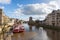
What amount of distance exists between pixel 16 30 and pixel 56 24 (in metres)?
11.5

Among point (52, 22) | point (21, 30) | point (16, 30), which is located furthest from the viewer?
point (52, 22)

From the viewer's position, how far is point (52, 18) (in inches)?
1233

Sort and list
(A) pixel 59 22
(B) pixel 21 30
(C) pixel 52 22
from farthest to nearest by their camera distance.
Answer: (C) pixel 52 22, (A) pixel 59 22, (B) pixel 21 30

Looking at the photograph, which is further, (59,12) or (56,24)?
(59,12)

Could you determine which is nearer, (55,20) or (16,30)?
(16,30)

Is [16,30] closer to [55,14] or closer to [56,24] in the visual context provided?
[56,24]

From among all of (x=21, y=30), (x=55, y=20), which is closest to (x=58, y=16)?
(x=55, y=20)

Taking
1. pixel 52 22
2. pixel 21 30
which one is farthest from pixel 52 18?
pixel 21 30

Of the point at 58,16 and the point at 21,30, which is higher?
the point at 58,16

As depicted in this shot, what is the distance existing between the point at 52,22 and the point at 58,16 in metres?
1.95

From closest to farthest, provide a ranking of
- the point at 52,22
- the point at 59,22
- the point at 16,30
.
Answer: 1. the point at 16,30
2. the point at 59,22
3. the point at 52,22

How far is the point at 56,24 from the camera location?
29.2m

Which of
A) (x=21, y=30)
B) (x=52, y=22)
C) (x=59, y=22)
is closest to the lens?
(x=21, y=30)

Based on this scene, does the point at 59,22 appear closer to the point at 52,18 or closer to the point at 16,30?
the point at 52,18
